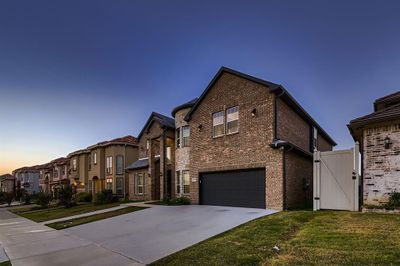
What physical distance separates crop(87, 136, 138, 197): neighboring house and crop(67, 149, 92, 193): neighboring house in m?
2.65

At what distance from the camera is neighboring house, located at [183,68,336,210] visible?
548 inches

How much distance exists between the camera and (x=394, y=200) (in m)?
10.2

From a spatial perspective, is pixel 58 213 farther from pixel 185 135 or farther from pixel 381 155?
pixel 381 155

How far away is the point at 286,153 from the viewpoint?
1378 cm

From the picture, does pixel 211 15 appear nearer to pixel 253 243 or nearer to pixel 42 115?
pixel 253 243

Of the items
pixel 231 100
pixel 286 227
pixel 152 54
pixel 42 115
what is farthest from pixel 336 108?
pixel 42 115

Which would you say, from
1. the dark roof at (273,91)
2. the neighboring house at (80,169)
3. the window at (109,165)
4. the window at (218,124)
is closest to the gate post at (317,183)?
the dark roof at (273,91)

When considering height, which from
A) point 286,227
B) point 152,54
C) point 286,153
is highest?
point 152,54

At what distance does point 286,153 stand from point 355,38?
897 cm

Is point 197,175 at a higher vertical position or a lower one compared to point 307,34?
lower

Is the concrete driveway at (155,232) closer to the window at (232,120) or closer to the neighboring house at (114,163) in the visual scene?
the window at (232,120)

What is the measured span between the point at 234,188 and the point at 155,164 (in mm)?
10628

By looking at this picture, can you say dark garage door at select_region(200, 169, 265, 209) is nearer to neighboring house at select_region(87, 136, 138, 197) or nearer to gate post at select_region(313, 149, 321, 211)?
gate post at select_region(313, 149, 321, 211)

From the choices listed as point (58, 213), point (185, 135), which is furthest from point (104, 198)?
point (185, 135)
